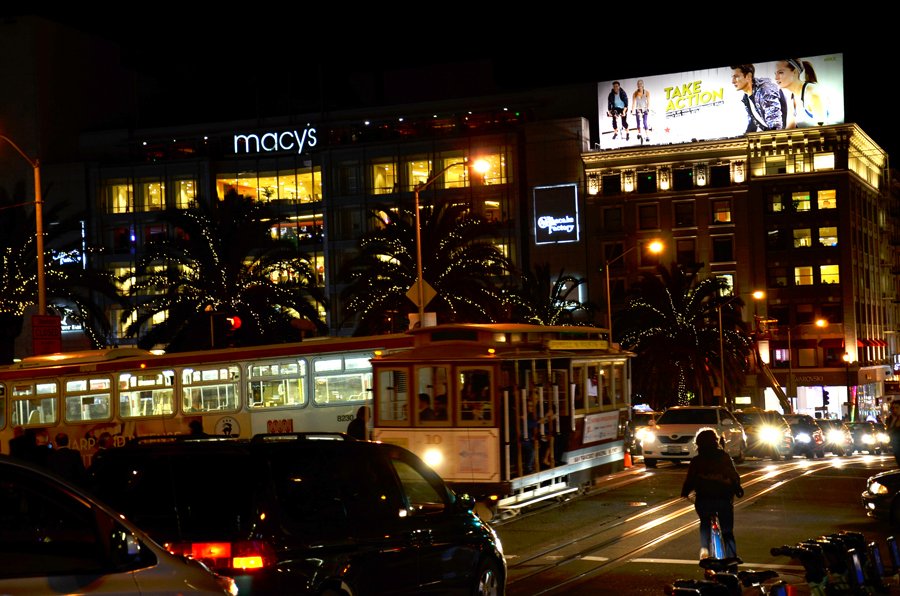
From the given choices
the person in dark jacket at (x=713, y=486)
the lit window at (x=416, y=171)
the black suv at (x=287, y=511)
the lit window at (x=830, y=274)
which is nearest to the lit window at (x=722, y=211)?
the lit window at (x=830, y=274)

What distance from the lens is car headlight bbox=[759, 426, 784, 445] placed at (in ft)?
120

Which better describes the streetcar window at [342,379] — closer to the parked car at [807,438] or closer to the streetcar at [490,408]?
the streetcar at [490,408]

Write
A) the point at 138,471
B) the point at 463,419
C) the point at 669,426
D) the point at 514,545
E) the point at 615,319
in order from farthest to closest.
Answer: the point at 615,319 → the point at 669,426 → the point at 463,419 → the point at 514,545 → the point at 138,471

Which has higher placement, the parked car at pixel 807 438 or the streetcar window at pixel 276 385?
the streetcar window at pixel 276 385

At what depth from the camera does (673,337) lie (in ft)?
216

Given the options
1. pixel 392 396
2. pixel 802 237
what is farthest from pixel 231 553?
pixel 802 237

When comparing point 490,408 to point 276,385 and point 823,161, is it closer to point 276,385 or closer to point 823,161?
point 276,385

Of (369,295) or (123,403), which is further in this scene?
(369,295)

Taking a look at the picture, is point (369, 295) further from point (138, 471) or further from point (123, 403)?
point (138, 471)

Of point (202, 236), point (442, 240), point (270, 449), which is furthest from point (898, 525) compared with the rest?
point (202, 236)

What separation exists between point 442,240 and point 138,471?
109ft

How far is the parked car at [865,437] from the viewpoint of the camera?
43594 millimetres

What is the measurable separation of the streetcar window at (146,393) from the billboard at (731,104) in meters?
56.1

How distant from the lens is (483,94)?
81.6 m
